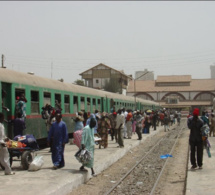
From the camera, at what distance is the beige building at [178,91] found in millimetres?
87438

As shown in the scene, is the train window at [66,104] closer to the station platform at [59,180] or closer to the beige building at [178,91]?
the station platform at [59,180]

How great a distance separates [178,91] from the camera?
90062 mm

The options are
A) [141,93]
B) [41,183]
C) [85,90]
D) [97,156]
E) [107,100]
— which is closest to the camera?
[41,183]

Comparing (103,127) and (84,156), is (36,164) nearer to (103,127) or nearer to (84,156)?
(84,156)

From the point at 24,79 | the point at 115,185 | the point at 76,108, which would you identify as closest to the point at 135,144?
the point at 76,108

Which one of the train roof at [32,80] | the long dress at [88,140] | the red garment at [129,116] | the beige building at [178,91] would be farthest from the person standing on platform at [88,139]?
the beige building at [178,91]

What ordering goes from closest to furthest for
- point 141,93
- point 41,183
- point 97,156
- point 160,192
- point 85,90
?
point 41,183 < point 160,192 < point 97,156 < point 85,90 < point 141,93

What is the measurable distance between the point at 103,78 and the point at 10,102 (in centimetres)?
7939

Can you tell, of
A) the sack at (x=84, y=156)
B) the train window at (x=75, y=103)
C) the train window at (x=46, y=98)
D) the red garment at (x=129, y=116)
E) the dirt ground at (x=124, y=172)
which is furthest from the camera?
the red garment at (x=129, y=116)

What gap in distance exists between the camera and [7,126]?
1309 cm

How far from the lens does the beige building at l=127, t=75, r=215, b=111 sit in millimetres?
87438

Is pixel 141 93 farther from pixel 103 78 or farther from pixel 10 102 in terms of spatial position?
pixel 10 102

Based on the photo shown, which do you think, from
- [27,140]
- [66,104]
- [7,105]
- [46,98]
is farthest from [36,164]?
[66,104]

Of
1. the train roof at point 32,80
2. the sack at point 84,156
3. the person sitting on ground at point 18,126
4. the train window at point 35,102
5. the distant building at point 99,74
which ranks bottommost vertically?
the sack at point 84,156
